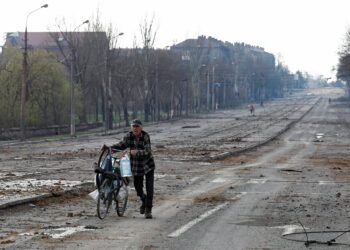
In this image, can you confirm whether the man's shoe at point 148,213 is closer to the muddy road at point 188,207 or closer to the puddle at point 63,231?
the muddy road at point 188,207

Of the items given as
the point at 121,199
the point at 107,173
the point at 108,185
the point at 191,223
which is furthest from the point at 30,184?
the point at 191,223

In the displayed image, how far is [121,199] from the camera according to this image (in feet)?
45.8

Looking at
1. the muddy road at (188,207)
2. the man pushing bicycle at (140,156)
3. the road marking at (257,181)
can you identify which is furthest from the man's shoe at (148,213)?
the road marking at (257,181)

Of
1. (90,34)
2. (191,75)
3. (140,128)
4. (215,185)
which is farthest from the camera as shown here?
(191,75)

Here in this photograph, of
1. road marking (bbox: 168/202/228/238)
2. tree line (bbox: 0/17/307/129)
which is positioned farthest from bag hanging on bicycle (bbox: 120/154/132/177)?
tree line (bbox: 0/17/307/129)

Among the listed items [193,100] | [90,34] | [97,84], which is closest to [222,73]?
[193,100]

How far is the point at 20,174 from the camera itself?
2352 centimetres

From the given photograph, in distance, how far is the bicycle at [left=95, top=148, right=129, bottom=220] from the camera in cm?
1338

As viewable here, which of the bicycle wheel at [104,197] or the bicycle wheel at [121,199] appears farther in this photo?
the bicycle wheel at [121,199]

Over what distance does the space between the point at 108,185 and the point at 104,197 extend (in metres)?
0.26

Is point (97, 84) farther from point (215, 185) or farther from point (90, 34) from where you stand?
point (215, 185)

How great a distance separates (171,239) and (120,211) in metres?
2.92

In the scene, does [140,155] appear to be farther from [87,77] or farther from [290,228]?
Answer: [87,77]

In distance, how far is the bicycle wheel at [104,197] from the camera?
43.7ft
